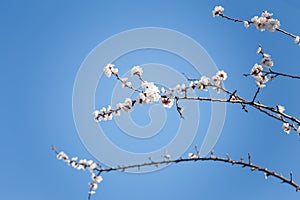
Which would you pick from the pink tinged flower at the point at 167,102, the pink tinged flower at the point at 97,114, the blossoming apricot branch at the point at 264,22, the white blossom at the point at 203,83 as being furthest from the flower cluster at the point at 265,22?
the pink tinged flower at the point at 97,114

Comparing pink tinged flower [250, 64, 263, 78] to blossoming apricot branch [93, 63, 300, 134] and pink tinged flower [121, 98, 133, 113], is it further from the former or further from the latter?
pink tinged flower [121, 98, 133, 113]

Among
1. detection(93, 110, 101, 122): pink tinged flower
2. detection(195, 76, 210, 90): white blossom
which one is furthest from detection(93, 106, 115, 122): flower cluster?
detection(195, 76, 210, 90): white blossom

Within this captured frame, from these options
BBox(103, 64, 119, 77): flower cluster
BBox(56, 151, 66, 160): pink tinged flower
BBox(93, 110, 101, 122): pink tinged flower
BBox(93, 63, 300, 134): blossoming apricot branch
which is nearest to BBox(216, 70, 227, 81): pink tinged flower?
BBox(93, 63, 300, 134): blossoming apricot branch

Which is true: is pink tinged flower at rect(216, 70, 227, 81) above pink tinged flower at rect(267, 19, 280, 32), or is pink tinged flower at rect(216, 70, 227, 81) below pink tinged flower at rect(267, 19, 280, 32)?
below

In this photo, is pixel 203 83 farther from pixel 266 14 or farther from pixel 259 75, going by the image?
pixel 266 14

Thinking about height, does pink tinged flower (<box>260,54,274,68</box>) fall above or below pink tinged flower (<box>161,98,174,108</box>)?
above

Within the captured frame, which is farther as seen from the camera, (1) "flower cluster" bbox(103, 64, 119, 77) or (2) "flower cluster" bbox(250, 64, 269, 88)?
(1) "flower cluster" bbox(103, 64, 119, 77)

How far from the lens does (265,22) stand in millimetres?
3506

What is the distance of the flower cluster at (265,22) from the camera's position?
3.43 m

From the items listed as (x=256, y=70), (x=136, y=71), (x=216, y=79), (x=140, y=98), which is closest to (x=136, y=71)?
(x=136, y=71)

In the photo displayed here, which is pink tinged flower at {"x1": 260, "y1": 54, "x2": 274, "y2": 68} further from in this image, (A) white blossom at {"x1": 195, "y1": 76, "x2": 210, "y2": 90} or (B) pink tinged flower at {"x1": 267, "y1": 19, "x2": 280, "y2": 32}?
(A) white blossom at {"x1": 195, "y1": 76, "x2": 210, "y2": 90}

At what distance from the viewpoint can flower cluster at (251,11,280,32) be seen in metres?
3.43

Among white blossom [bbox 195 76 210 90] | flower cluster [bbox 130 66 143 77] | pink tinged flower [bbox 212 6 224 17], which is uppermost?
pink tinged flower [bbox 212 6 224 17]

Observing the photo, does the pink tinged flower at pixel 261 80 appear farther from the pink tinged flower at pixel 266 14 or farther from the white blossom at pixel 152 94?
the white blossom at pixel 152 94
